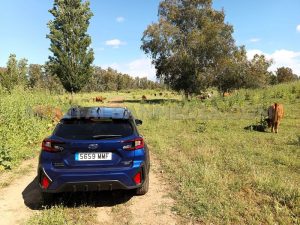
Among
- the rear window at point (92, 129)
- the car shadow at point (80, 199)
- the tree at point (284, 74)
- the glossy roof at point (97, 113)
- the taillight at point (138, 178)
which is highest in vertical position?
the tree at point (284, 74)

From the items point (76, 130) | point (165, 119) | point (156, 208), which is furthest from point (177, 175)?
point (165, 119)

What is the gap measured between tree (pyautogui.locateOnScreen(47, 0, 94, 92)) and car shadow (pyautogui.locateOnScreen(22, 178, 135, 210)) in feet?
100

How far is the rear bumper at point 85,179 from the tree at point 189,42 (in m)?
30.2

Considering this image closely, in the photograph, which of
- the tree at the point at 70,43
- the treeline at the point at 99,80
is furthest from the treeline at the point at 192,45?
the treeline at the point at 99,80

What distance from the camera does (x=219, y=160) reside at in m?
8.58

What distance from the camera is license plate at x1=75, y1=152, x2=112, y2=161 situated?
5.40 meters

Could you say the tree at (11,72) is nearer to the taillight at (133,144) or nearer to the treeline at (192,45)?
the treeline at (192,45)

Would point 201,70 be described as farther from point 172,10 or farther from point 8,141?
point 8,141

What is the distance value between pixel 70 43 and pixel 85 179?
3257 cm

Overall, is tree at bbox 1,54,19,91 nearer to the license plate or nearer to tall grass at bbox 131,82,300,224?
tall grass at bbox 131,82,300,224

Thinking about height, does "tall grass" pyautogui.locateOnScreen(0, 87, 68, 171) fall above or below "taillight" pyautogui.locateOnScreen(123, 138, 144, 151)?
below

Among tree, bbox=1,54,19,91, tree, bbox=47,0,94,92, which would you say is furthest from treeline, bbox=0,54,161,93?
tree, bbox=47,0,94,92

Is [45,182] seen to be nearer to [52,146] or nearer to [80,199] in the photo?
[52,146]

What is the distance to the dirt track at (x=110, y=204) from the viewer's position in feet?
17.5
